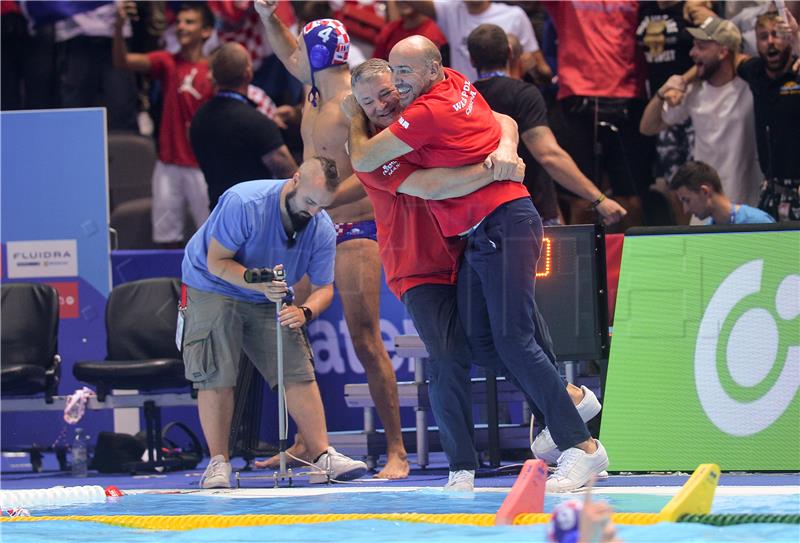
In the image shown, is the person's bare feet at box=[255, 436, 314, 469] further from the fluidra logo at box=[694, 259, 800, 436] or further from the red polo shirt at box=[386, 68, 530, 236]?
the fluidra logo at box=[694, 259, 800, 436]

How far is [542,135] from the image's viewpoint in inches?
281

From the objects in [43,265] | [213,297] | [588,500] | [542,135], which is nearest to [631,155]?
[542,135]

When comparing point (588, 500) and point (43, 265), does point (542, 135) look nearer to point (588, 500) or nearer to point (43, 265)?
point (43, 265)

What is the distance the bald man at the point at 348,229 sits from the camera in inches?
262

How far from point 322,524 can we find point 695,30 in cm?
469

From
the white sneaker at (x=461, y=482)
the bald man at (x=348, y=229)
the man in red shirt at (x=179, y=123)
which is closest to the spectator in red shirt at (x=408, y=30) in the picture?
the man in red shirt at (x=179, y=123)

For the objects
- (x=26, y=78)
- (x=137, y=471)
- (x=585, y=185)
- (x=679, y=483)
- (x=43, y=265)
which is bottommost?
(x=137, y=471)

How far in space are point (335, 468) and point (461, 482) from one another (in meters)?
0.99

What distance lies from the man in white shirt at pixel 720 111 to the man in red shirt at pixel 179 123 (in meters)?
3.21

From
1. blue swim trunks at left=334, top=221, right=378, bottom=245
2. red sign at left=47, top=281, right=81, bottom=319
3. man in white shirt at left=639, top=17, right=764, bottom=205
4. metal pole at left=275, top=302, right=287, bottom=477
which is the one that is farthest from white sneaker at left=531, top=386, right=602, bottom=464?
red sign at left=47, top=281, right=81, bottom=319

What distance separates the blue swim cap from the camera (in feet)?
21.9

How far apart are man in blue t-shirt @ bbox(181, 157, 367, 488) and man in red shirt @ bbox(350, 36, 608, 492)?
77cm

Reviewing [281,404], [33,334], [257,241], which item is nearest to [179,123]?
[33,334]

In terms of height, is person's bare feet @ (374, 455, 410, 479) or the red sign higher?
the red sign
